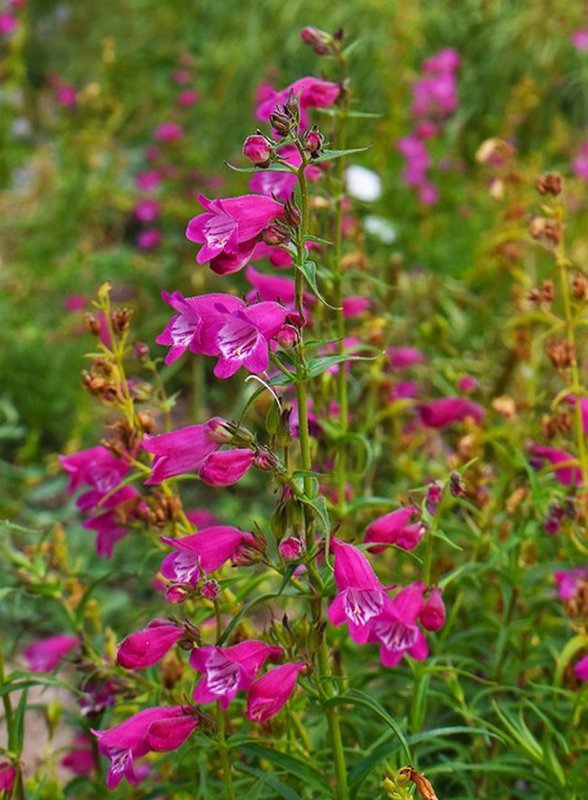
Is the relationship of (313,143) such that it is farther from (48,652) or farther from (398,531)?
(48,652)

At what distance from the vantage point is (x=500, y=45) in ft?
18.7

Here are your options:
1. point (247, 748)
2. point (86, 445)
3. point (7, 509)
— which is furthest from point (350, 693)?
point (86, 445)

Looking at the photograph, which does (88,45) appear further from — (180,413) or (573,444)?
(573,444)

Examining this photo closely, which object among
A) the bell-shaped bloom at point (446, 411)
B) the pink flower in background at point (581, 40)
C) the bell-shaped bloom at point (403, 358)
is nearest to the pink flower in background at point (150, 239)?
the bell-shaped bloom at point (403, 358)

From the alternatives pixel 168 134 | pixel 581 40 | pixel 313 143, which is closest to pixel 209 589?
pixel 313 143

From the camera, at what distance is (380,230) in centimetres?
445

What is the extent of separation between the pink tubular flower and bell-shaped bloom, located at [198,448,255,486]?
0.20m

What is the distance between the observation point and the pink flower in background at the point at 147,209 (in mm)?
4691

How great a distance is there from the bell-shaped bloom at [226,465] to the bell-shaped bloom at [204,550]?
4.4 inches

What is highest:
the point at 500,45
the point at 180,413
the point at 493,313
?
the point at 500,45

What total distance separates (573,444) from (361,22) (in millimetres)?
4210

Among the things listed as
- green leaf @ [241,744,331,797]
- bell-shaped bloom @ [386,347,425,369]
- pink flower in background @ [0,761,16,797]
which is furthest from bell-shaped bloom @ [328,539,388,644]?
bell-shaped bloom @ [386,347,425,369]

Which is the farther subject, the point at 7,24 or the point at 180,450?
the point at 7,24

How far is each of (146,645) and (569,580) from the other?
0.86 metres
